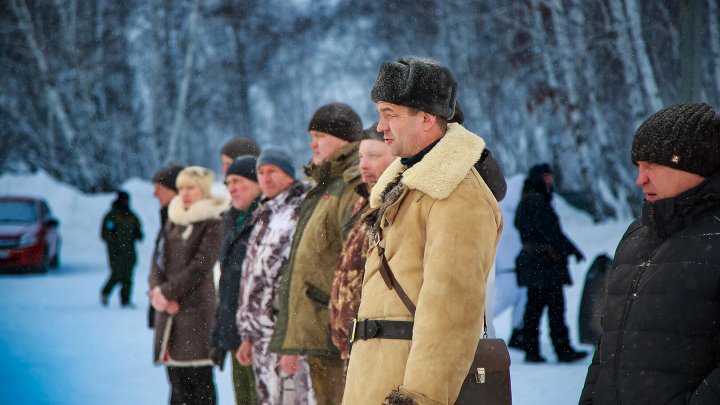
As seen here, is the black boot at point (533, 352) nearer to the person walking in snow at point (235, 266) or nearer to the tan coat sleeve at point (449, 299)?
the person walking in snow at point (235, 266)

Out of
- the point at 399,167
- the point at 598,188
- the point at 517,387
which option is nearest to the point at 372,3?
the point at 598,188

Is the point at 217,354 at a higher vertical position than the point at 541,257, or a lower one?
higher

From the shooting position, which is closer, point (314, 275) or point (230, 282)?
point (314, 275)

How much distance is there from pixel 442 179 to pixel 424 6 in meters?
23.7

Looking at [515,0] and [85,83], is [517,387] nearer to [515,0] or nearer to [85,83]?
[515,0]

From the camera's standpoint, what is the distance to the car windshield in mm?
19031

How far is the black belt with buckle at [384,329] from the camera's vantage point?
2913 mm

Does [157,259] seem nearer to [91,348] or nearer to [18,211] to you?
[91,348]

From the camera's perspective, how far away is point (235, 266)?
18.9ft

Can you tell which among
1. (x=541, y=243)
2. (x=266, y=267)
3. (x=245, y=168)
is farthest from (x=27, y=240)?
(x=266, y=267)

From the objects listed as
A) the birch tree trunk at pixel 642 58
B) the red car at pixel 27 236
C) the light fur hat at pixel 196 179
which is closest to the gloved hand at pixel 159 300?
the light fur hat at pixel 196 179

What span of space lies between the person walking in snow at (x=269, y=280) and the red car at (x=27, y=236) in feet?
44.8

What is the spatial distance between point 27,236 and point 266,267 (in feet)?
46.8

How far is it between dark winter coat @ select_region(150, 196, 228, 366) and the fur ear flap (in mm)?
3690
